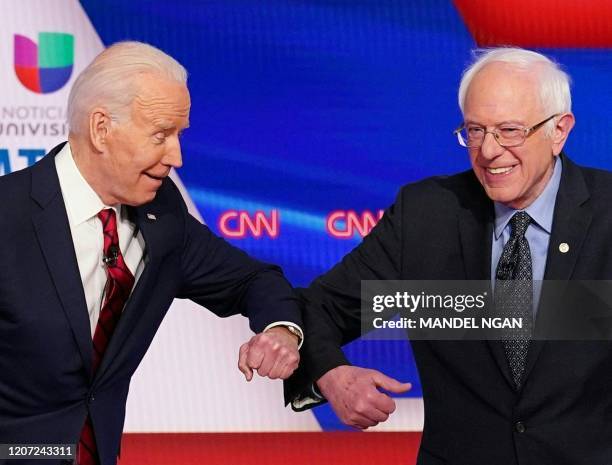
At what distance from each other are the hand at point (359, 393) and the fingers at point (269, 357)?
96mm

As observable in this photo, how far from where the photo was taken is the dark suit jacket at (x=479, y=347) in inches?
97.4

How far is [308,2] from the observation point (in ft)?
13.3

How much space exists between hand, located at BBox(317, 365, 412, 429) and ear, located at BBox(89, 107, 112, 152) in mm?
689

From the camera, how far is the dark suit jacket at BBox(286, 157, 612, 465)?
247cm

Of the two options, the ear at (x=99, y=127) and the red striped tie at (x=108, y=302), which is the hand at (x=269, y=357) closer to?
the red striped tie at (x=108, y=302)

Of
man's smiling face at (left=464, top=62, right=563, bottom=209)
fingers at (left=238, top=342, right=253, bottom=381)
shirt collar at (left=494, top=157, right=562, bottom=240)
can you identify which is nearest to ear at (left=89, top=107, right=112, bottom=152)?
fingers at (left=238, top=342, right=253, bottom=381)

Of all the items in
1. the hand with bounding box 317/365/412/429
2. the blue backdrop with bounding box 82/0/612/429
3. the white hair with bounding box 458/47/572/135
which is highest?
the blue backdrop with bounding box 82/0/612/429

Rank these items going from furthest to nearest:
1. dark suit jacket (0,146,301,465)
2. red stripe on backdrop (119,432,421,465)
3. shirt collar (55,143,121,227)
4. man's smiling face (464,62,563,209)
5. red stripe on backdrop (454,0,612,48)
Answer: red stripe on backdrop (119,432,421,465) < red stripe on backdrop (454,0,612,48) < man's smiling face (464,62,563,209) < shirt collar (55,143,121,227) < dark suit jacket (0,146,301,465)

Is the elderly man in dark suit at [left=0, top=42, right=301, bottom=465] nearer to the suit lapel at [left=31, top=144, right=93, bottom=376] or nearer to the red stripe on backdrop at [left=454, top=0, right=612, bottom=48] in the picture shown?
the suit lapel at [left=31, top=144, right=93, bottom=376]


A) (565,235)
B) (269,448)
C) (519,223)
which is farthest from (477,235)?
(269,448)

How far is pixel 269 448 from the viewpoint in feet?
13.6

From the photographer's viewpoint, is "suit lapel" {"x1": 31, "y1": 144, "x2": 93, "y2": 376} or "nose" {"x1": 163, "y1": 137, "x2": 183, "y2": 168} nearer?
"suit lapel" {"x1": 31, "y1": 144, "x2": 93, "y2": 376}

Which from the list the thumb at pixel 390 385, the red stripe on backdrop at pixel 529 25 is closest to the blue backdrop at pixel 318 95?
the red stripe on backdrop at pixel 529 25

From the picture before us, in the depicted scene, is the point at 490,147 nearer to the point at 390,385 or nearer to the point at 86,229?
the point at 390,385
